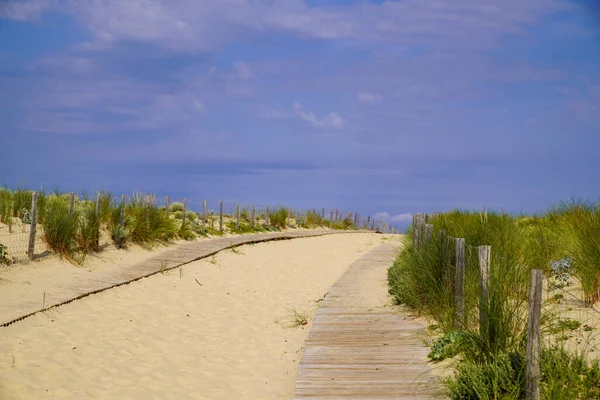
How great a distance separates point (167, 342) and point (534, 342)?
609 centimetres

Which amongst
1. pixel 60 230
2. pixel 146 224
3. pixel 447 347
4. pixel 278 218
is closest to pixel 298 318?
pixel 447 347

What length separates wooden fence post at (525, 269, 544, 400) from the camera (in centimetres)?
471

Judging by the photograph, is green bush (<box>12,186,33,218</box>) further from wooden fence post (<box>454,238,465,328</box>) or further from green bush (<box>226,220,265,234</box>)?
wooden fence post (<box>454,238,465,328</box>)

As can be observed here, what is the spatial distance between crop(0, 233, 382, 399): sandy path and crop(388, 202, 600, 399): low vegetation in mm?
2041

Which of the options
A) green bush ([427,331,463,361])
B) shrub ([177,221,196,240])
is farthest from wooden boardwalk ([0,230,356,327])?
green bush ([427,331,463,361])

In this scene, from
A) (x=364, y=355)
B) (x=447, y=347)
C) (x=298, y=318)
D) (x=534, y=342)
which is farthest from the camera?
(x=298, y=318)

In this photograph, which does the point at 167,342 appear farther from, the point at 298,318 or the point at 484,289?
the point at 484,289

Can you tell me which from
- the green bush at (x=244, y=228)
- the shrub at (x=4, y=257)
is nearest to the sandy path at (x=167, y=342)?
the shrub at (x=4, y=257)

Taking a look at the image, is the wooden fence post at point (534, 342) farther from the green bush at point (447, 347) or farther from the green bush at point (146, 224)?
the green bush at point (146, 224)

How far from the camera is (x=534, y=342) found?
4.76m

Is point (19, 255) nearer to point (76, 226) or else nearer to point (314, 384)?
point (76, 226)

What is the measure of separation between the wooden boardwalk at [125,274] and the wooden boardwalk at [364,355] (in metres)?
4.53

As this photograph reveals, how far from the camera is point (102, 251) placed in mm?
15367

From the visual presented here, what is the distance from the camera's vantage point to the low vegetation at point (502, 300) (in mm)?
5008
